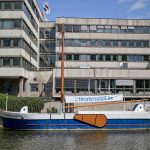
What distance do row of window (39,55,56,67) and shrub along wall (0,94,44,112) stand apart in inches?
1122

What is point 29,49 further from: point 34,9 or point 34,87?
point 34,9

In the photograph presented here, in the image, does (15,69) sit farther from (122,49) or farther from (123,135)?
(123,135)

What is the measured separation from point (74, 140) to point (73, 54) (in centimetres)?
4065

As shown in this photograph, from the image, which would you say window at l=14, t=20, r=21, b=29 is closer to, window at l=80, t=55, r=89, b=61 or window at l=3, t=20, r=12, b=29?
window at l=3, t=20, r=12, b=29

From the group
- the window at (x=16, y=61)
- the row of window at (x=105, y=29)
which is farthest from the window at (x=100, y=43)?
the window at (x=16, y=61)

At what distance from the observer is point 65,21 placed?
74438 millimetres

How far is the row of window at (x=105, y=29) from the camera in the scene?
74.8 meters

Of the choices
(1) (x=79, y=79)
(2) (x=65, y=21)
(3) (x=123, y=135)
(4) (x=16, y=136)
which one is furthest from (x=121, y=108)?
(2) (x=65, y=21)

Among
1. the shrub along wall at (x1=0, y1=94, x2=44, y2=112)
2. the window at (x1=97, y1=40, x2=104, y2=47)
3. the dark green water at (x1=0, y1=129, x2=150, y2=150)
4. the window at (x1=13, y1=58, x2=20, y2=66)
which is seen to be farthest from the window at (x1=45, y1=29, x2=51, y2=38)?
the dark green water at (x1=0, y1=129, x2=150, y2=150)

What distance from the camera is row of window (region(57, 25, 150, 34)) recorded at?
74.8 metres

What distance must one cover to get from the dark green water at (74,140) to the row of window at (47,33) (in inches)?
1643

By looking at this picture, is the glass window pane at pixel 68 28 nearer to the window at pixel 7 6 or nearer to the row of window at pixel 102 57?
the row of window at pixel 102 57

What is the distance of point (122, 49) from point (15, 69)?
74.4ft

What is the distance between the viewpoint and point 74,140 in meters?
34.7
